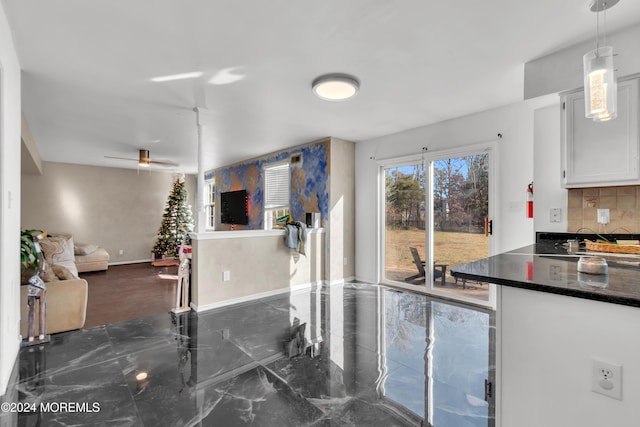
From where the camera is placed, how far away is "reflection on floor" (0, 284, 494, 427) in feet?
5.84

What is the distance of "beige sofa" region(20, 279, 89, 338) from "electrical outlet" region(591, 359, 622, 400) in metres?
3.96

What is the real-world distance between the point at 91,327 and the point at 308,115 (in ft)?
11.1

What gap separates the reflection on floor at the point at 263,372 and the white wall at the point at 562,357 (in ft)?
2.42

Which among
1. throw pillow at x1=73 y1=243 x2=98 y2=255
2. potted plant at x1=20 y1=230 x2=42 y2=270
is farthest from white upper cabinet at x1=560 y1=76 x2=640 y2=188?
throw pillow at x1=73 y1=243 x2=98 y2=255

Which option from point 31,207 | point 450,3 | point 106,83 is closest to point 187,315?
point 106,83

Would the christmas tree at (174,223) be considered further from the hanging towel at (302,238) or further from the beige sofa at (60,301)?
the beige sofa at (60,301)

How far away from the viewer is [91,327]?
10.4 ft

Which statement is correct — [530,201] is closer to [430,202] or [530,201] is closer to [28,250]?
[430,202]

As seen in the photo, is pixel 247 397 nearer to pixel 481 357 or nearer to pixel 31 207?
pixel 481 357

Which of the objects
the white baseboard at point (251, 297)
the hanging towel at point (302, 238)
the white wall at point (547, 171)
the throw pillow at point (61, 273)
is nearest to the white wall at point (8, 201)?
the throw pillow at point (61, 273)

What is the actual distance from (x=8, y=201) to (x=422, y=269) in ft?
14.5

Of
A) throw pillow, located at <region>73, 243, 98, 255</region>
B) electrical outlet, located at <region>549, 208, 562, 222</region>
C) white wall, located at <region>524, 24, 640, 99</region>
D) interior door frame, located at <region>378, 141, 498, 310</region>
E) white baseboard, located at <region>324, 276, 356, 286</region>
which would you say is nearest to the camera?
white wall, located at <region>524, 24, 640, 99</region>

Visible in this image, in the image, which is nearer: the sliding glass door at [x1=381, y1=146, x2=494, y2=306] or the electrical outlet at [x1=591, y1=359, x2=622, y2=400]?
the electrical outlet at [x1=591, y1=359, x2=622, y2=400]

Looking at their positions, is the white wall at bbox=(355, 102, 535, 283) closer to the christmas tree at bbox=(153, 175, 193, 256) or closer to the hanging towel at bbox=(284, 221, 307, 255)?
the hanging towel at bbox=(284, 221, 307, 255)
